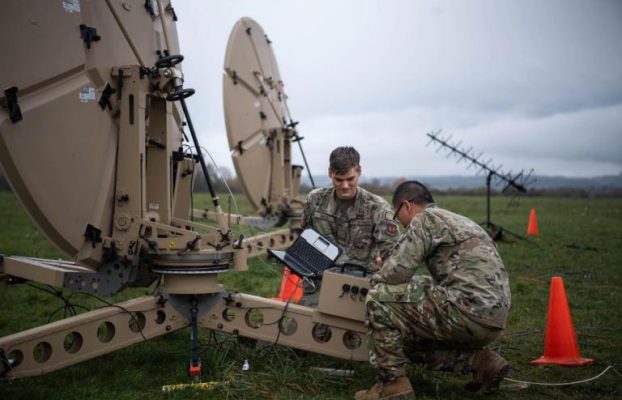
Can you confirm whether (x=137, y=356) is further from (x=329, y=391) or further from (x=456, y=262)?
(x=456, y=262)

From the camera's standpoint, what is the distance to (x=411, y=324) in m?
4.68

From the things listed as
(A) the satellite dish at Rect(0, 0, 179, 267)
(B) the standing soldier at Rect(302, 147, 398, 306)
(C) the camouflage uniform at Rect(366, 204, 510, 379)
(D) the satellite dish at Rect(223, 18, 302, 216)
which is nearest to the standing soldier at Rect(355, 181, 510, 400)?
(C) the camouflage uniform at Rect(366, 204, 510, 379)

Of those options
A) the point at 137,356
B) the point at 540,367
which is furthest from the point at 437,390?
the point at 137,356

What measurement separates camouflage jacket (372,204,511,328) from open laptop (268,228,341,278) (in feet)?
3.52

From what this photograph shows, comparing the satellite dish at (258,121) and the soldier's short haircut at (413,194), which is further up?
the satellite dish at (258,121)

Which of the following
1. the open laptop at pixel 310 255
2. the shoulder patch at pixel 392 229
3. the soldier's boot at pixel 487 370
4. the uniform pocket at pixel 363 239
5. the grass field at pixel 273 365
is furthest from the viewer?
the uniform pocket at pixel 363 239

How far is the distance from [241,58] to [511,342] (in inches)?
279

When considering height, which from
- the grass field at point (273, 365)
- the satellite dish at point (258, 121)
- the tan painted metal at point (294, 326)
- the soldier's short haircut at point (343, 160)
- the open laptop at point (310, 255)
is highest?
the satellite dish at point (258, 121)

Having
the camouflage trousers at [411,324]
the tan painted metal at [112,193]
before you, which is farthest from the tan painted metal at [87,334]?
the camouflage trousers at [411,324]

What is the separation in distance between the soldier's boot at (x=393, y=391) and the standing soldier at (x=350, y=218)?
126cm

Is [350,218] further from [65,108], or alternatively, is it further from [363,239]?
[65,108]

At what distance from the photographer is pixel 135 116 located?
501 centimetres

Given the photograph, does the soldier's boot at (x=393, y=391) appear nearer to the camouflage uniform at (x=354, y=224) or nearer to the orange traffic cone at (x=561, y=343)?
the camouflage uniform at (x=354, y=224)

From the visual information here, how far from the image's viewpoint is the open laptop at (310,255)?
5695 millimetres
